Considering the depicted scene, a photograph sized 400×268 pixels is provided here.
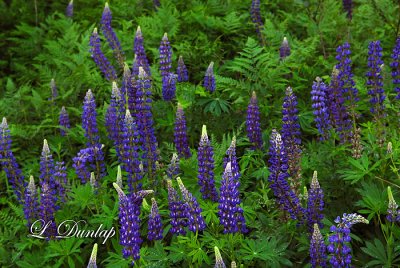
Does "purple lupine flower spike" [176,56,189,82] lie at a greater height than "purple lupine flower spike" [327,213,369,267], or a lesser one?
greater

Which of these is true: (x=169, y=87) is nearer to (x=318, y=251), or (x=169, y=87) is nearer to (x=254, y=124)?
(x=254, y=124)

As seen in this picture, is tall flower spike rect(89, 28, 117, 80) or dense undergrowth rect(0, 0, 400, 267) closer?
dense undergrowth rect(0, 0, 400, 267)

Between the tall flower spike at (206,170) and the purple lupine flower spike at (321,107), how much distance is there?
99 cm

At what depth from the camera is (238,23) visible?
654 cm

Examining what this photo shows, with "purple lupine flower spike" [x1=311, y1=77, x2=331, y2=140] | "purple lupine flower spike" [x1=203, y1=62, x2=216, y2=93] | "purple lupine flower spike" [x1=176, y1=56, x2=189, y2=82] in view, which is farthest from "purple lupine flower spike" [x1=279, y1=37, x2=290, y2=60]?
"purple lupine flower spike" [x1=311, y1=77, x2=331, y2=140]

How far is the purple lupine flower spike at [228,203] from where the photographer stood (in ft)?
11.8

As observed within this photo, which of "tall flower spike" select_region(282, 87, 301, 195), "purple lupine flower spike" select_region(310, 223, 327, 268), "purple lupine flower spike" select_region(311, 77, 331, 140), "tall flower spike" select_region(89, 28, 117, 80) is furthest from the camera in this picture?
"tall flower spike" select_region(89, 28, 117, 80)

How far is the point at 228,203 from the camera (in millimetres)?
3629

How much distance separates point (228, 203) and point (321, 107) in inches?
57.5

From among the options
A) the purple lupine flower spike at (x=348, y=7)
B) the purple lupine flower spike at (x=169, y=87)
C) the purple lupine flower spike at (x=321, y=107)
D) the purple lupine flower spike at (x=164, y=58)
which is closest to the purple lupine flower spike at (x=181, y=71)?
the purple lupine flower spike at (x=164, y=58)

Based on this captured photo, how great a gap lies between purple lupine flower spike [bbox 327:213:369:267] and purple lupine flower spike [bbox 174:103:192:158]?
1.73 metres

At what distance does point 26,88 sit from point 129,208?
326cm

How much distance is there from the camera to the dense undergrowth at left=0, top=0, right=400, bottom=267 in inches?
155

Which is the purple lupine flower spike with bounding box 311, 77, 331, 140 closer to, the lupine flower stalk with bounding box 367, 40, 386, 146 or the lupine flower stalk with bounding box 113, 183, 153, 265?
the lupine flower stalk with bounding box 367, 40, 386, 146
